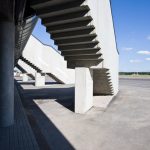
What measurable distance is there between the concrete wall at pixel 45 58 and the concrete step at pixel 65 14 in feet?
70.6

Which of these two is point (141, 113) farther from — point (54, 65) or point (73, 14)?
point (54, 65)

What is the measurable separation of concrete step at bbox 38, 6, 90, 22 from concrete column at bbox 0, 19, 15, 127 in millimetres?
1750

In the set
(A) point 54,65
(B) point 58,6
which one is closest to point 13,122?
(B) point 58,6

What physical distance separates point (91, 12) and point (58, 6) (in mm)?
1364

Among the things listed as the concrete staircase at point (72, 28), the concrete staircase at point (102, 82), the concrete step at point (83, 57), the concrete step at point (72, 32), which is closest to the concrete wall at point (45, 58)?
the concrete staircase at point (102, 82)

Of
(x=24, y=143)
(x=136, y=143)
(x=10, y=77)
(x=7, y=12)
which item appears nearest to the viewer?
(x=24, y=143)

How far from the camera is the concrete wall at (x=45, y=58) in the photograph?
30469 mm

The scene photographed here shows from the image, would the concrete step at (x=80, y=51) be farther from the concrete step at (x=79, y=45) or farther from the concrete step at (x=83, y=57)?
the concrete step at (x=83, y=57)

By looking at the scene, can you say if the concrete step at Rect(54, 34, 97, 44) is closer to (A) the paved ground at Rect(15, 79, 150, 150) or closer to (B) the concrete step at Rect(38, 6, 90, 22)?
(B) the concrete step at Rect(38, 6, 90, 22)

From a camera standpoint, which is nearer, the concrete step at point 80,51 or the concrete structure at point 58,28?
the concrete structure at point 58,28

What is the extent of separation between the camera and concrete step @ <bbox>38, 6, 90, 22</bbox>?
8.38 metres

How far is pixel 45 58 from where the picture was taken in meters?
32.0

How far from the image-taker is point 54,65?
32469 mm

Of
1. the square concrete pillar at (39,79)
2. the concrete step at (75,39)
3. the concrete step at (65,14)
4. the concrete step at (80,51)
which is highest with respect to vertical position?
the concrete step at (65,14)
